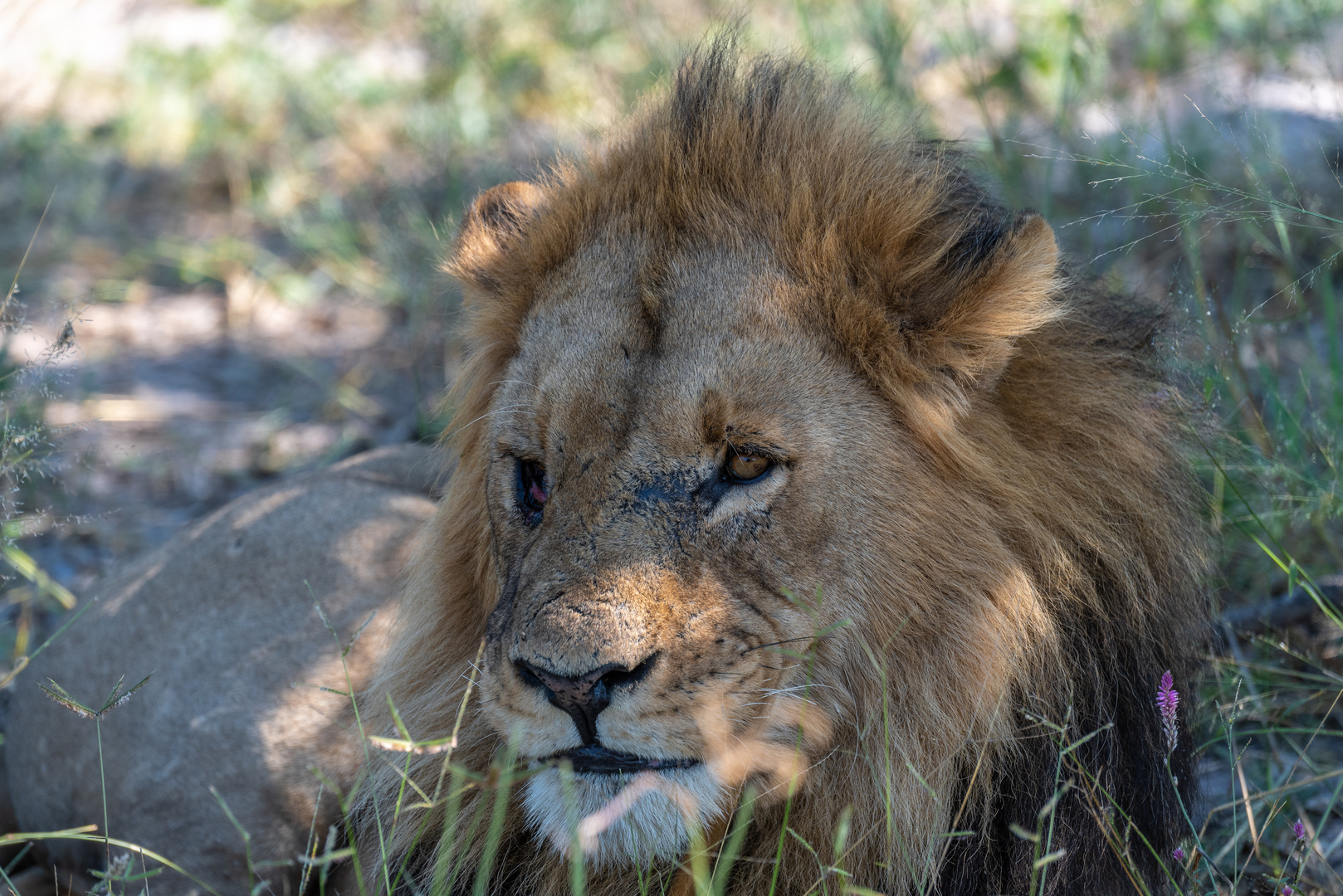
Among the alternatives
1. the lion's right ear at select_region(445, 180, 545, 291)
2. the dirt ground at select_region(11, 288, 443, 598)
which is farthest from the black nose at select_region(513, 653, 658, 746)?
the dirt ground at select_region(11, 288, 443, 598)

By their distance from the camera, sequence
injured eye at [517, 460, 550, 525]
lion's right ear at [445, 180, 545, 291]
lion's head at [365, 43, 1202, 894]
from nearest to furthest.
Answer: lion's head at [365, 43, 1202, 894] → injured eye at [517, 460, 550, 525] → lion's right ear at [445, 180, 545, 291]

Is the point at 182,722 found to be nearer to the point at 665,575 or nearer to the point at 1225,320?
the point at 665,575

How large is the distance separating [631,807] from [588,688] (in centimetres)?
23

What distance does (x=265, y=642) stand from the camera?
9.39 ft

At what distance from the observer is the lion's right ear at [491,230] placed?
2.47 meters

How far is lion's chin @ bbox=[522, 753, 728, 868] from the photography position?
1859 millimetres

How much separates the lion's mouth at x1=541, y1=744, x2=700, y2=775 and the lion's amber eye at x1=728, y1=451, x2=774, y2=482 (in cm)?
47

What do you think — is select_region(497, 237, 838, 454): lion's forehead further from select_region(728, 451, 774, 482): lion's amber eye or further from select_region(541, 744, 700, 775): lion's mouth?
select_region(541, 744, 700, 775): lion's mouth

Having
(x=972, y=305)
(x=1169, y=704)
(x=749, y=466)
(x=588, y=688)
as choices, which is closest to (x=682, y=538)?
(x=749, y=466)

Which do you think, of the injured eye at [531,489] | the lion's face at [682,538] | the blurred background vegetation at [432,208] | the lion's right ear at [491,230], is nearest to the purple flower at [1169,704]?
the lion's face at [682,538]

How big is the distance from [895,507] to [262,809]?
1653 mm

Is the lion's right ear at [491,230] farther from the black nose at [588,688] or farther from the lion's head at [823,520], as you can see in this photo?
the black nose at [588,688]

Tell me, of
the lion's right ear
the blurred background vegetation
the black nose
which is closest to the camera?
the black nose

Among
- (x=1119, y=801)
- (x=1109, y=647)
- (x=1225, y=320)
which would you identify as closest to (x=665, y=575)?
(x=1109, y=647)
